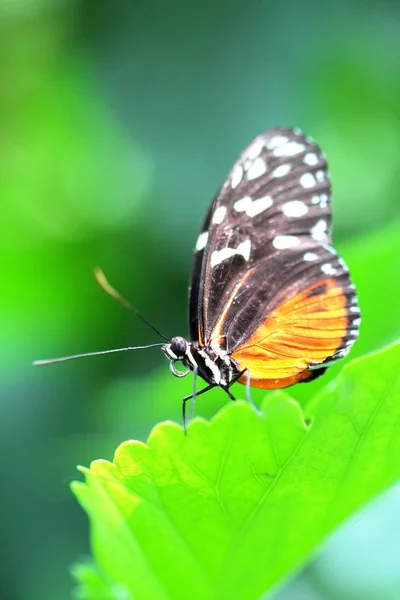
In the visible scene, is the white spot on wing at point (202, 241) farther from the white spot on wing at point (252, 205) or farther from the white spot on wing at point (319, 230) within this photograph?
the white spot on wing at point (319, 230)

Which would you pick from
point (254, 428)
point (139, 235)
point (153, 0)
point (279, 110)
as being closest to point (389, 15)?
point (279, 110)

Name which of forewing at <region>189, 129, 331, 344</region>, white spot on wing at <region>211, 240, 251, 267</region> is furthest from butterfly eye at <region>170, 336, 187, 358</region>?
white spot on wing at <region>211, 240, 251, 267</region>

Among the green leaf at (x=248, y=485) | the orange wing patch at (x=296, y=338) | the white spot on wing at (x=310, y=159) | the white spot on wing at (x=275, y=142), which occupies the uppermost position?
the white spot on wing at (x=275, y=142)

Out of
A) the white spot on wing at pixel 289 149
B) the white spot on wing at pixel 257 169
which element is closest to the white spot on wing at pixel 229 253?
the white spot on wing at pixel 257 169

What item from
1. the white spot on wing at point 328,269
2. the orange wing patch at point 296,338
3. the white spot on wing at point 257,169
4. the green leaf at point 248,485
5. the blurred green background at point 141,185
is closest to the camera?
the green leaf at point 248,485

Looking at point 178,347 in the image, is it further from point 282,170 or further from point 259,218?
point 282,170

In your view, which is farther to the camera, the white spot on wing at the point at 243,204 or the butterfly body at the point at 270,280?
the white spot on wing at the point at 243,204

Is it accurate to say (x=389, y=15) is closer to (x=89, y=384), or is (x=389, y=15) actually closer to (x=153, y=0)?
(x=153, y=0)
